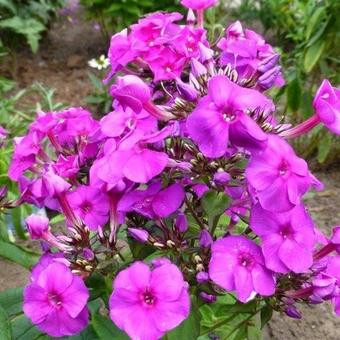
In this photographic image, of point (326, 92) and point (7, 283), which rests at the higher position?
point (326, 92)

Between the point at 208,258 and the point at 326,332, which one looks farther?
the point at 326,332

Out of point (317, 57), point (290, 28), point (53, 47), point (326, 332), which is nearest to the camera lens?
point (326, 332)

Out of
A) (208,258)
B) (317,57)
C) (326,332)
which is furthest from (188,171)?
(317,57)

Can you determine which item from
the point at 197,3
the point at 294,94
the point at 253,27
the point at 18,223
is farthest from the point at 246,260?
the point at 253,27

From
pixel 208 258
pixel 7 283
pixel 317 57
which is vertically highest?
pixel 208 258

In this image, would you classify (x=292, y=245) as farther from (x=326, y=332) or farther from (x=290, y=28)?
(x=290, y=28)

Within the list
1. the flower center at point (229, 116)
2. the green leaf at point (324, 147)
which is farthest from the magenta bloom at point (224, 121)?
the green leaf at point (324, 147)
